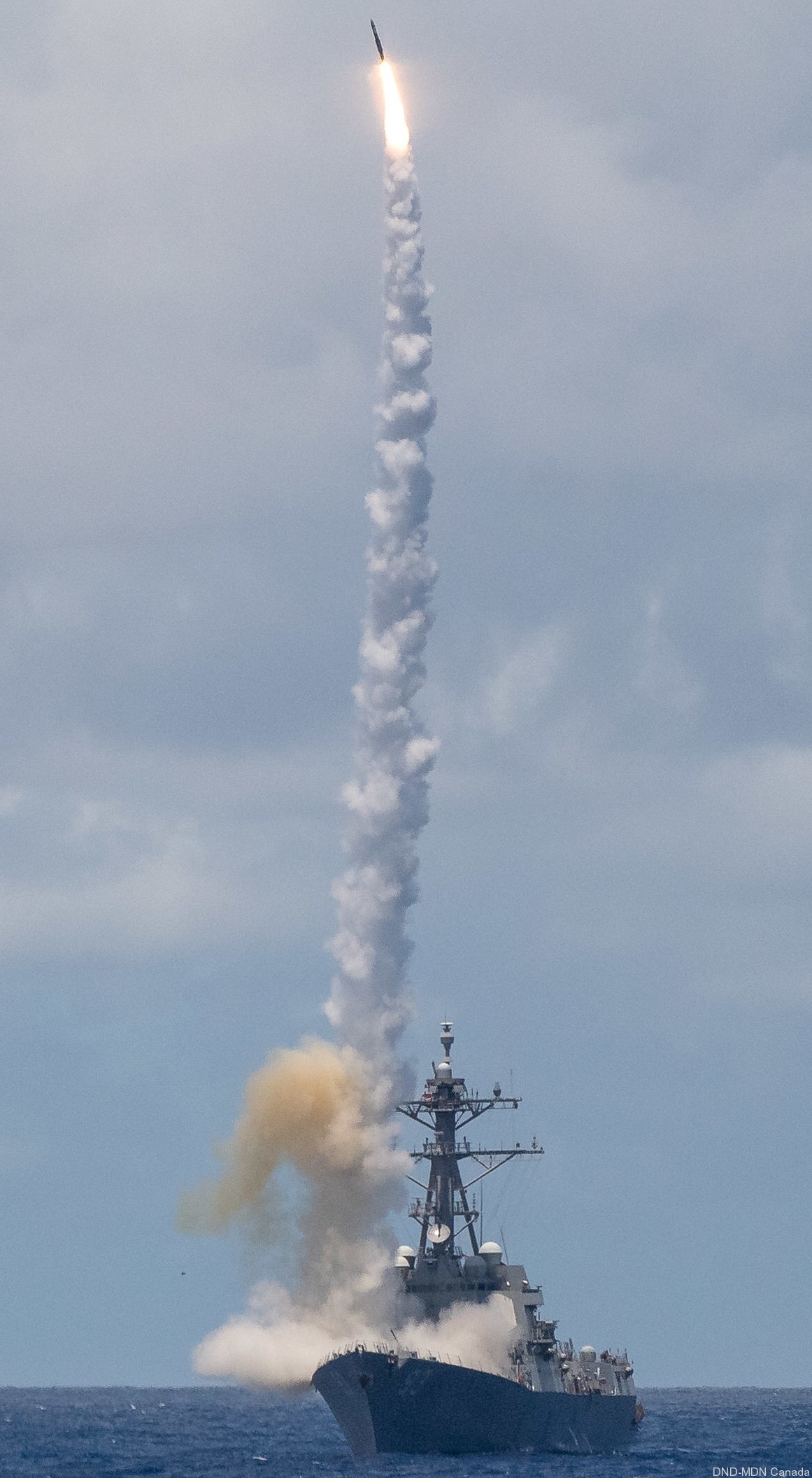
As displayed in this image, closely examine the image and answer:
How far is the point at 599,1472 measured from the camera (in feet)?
206

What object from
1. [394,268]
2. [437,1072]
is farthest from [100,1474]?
[394,268]

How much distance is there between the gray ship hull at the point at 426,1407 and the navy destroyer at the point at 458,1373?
0.04 m

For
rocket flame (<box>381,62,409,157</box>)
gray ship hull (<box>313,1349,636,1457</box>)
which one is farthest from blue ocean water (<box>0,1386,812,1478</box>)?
rocket flame (<box>381,62,409,157</box>)

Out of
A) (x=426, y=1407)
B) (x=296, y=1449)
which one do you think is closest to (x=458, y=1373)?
(x=426, y=1407)

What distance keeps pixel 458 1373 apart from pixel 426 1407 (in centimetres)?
133

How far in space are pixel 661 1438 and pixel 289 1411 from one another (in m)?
62.0

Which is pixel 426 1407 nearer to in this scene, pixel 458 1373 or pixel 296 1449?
pixel 458 1373

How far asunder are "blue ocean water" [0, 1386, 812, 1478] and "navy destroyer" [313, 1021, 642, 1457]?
88 centimetres

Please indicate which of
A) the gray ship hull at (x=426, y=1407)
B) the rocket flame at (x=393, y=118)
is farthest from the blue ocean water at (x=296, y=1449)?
the rocket flame at (x=393, y=118)

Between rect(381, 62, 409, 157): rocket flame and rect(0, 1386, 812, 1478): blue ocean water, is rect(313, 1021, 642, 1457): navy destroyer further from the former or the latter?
rect(381, 62, 409, 157): rocket flame

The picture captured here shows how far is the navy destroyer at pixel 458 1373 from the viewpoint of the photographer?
61.0 metres

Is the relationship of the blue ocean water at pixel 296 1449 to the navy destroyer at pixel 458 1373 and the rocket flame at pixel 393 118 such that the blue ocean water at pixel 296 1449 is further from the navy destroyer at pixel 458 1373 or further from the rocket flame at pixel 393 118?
the rocket flame at pixel 393 118

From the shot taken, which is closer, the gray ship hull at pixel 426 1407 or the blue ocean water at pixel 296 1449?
the gray ship hull at pixel 426 1407

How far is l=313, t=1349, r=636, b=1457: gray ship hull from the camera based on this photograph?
6044 centimetres
